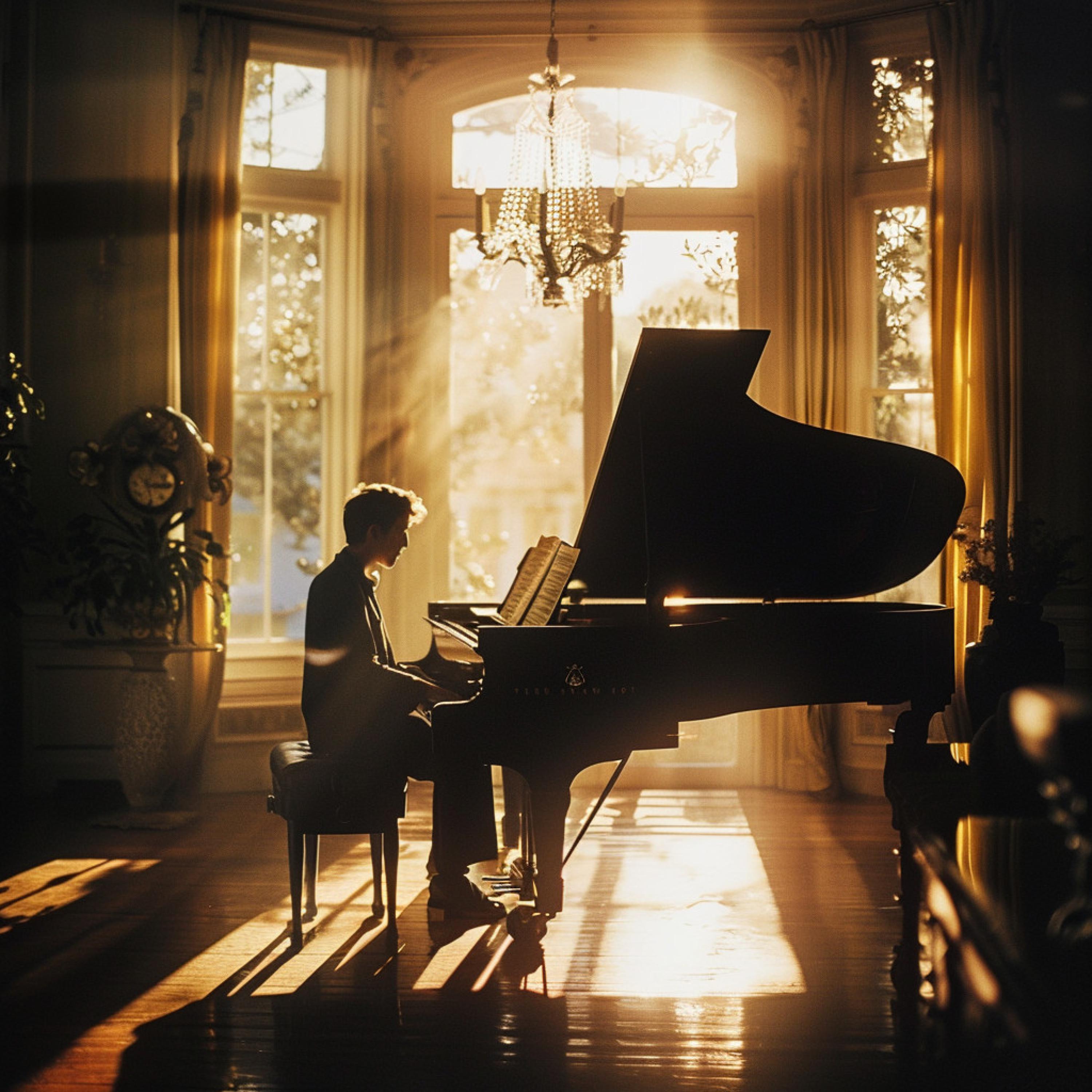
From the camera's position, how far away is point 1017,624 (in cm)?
485

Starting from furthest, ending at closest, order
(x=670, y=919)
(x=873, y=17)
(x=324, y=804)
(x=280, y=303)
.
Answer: (x=280, y=303) → (x=873, y=17) → (x=670, y=919) → (x=324, y=804)

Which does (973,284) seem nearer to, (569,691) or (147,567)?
(569,691)

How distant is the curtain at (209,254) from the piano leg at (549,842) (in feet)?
9.38

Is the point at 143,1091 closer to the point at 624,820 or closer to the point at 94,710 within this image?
the point at 624,820

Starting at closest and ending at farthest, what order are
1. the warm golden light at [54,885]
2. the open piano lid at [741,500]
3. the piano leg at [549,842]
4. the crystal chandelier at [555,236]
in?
the piano leg at [549,842] → the open piano lid at [741,500] → the warm golden light at [54,885] → the crystal chandelier at [555,236]

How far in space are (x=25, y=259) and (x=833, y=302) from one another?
3847 mm

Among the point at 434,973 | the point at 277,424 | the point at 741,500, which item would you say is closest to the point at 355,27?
the point at 277,424

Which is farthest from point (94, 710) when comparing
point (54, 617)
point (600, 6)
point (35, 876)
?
point (600, 6)

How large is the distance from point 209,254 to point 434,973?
3.69 m

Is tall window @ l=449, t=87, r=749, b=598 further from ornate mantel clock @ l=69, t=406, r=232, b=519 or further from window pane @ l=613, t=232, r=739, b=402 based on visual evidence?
ornate mantel clock @ l=69, t=406, r=232, b=519

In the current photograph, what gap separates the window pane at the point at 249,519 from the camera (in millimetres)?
5898

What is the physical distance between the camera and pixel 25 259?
5512 millimetres

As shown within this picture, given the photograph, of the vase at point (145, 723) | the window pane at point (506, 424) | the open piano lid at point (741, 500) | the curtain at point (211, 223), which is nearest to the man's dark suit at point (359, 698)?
the open piano lid at point (741, 500)

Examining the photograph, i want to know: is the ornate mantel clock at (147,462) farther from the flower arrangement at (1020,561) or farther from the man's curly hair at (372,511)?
the flower arrangement at (1020,561)
